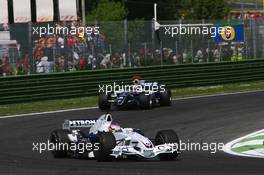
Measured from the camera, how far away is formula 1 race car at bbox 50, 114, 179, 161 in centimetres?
1181

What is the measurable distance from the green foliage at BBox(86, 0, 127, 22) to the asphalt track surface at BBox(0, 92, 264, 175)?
40437mm

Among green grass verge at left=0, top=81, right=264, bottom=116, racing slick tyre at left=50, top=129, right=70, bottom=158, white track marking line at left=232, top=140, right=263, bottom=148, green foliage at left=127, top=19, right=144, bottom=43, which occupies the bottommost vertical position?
green grass verge at left=0, top=81, right=264, bottom=116

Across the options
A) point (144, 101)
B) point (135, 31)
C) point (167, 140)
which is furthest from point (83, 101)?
point (167, 140)

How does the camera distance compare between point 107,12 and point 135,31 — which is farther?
point 107,12

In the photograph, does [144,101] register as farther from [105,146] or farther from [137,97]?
[105,146]

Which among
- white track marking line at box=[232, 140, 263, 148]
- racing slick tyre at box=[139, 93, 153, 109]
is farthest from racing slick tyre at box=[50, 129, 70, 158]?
racing slick tyre at box=[139, 93, 153, 109]

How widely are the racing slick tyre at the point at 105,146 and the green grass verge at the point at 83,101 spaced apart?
10.1 m

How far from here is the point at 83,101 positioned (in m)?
25.3

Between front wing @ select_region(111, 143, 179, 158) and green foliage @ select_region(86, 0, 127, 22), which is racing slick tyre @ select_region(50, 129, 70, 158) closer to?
front wing @ select_region(111, 143, 179, 158)

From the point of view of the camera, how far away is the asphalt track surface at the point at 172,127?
35.1 ft

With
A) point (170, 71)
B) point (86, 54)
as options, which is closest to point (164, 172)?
point (86, 54)

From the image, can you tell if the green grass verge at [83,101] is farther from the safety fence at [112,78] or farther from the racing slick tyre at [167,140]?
the racing slick tyre at [167,140]

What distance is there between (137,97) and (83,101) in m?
4.24

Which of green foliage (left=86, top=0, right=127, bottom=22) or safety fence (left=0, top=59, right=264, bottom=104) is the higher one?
green foliage (left=86, top=0, right=127, bottom=22)
